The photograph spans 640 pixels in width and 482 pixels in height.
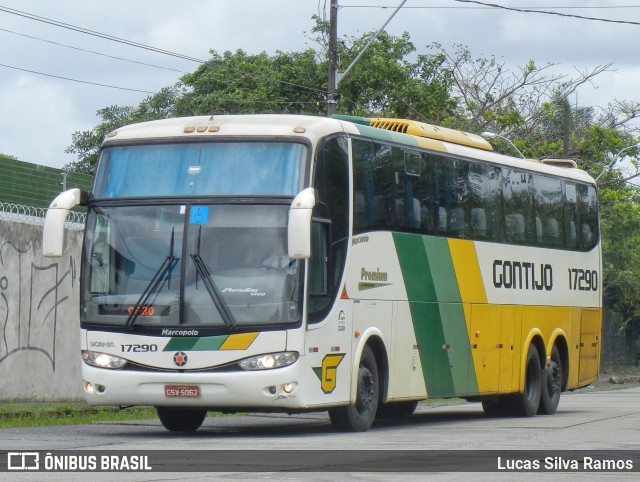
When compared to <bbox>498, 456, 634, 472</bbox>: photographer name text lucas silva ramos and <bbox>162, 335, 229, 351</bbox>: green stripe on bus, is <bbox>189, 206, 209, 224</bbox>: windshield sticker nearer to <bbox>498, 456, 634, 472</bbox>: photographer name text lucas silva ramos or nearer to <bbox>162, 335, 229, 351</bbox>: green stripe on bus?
<bbox>162, 335, 229, 351</bbox>: green stripe on bus

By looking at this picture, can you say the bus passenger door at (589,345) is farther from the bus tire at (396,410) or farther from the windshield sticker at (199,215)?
the windshield sticker at (199,215)

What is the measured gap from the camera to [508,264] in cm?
1997

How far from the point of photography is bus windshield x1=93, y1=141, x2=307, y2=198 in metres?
14.8

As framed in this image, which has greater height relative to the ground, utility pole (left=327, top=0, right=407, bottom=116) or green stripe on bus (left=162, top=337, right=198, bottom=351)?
utility pole (left=327, top=0, right=407, bottom=116)

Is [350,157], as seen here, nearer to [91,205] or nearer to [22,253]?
[91,205]

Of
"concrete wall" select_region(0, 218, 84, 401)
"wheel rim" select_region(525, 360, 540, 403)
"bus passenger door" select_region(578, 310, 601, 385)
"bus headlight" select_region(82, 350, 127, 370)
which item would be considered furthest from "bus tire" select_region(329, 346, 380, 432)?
"bus passenger door" select_region(578, 310, 601, 385)

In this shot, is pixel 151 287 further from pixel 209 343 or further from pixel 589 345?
Answer: pixel 589 345

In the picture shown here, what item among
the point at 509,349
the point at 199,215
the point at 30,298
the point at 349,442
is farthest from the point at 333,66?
the point at 349,442

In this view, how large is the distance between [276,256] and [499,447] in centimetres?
298

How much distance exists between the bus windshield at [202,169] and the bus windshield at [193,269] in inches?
8.7

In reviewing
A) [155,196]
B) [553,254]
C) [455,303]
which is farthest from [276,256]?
[553,254]

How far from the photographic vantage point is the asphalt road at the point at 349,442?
10.7 meters

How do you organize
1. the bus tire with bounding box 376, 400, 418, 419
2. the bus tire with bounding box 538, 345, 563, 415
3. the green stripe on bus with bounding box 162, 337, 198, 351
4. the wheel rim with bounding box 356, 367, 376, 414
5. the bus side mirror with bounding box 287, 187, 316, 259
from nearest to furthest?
the bus side mirror with bounding box 287, 187, 316, 259
the green stripe on bus with bounding box 162, 337, 198, 351
the wheel rim with bounding box 356, 367, 376, 414
the bus tire with bounding box 376, 400, 418, 419
the bus tire with bounding box 538, 345, 563, 415

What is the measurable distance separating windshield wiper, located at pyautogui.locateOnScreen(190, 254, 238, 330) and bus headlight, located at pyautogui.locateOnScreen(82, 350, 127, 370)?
1.20m
